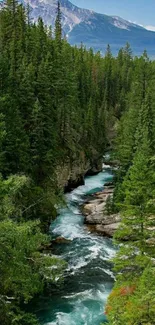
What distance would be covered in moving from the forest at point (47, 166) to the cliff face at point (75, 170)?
115 cm

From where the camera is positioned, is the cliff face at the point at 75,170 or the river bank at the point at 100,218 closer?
the river bank at the point at 100,218

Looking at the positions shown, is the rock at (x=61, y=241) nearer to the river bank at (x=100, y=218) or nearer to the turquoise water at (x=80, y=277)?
the turquoise water at (x=80, y=277)

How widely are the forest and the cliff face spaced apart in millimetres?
1148

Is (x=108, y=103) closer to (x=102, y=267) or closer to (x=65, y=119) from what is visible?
(x=65, y=119)

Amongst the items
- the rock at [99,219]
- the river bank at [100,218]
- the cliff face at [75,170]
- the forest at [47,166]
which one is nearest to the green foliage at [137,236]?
the forest at [47,166]

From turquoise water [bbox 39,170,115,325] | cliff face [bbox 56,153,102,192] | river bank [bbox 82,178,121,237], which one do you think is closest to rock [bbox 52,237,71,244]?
turquoise water [bbox 39,170,115,325]

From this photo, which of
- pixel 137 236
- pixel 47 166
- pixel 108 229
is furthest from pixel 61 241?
pixel 137 236

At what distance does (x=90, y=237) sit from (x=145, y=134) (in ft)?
41.6

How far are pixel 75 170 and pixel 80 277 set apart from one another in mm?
24939

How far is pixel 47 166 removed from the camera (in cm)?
4209

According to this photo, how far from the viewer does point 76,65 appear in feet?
276

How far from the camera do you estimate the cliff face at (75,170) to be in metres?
51.5

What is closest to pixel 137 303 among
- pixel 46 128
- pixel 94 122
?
pixel 46 128

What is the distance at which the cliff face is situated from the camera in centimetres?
5153
